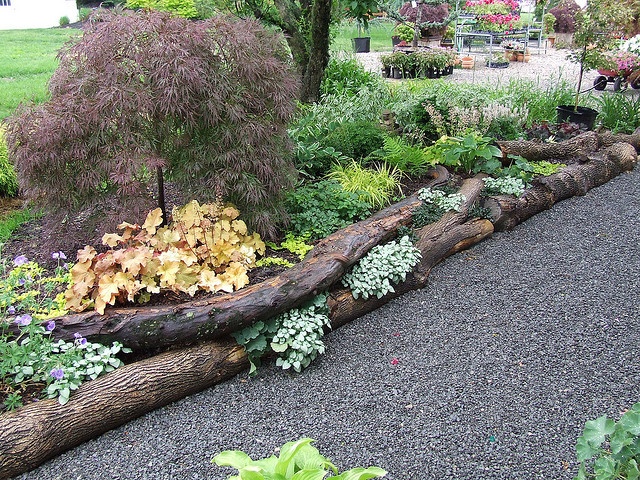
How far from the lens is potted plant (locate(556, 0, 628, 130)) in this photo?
21.4 feet

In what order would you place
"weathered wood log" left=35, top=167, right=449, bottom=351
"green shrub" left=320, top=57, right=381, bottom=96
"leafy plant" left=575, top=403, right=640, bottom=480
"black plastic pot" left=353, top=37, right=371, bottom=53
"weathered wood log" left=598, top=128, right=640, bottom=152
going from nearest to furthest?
"leafy plant" left=575, top=403, right=640, bottom=480 → "weathered wood log" left=35, top=167, right=449, bottom=351 → "weathered wood log" left=598, top=128, right=640, bottom=152 → "green shrub" left=320, top=57, right=381, bottom=96 → "black plastic pot" left=353, top=37, right=371, bottom=53

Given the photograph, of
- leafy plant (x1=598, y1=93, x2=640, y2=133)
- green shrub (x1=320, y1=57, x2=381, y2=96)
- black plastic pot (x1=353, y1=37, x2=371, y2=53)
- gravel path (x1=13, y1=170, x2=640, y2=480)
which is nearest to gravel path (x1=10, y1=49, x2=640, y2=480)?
gravel path (x1=13, y1=170, x2=640, y2=480)

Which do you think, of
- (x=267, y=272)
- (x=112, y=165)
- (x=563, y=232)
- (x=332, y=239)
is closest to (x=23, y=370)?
(x=112, y=165)

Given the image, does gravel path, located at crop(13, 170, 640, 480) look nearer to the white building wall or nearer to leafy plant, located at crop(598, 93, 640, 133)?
leafy plant, located at crop(598, 93, 640, 133)

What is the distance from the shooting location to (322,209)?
4.28 m

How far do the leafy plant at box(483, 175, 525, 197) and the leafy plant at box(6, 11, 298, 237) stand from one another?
2.30 m

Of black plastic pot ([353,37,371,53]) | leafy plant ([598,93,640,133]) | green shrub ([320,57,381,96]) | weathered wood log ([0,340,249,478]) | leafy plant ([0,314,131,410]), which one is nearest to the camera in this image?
weathered wood log ([0,340,249,478])

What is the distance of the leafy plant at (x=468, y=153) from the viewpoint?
5.22m

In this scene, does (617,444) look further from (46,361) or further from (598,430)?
(46,361)

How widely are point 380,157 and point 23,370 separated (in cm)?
355

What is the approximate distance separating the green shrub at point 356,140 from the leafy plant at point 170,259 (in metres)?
1.89

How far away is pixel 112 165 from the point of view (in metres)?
3.27

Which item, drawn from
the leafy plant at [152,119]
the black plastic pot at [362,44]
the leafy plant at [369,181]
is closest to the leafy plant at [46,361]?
the leafy plant at [152,119]

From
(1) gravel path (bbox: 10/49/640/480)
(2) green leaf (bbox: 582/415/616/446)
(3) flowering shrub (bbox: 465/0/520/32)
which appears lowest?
(1) gravel path (bbox: 10/49/640/480)
